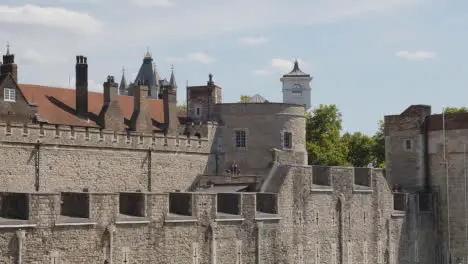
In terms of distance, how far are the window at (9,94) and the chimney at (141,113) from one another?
6.92m

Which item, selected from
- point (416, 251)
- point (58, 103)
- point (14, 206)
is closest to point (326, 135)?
point (58, 103)

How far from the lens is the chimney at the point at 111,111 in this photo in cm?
4700

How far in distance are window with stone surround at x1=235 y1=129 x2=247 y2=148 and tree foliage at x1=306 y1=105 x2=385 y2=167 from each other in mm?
15225

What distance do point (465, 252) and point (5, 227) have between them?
2253cm

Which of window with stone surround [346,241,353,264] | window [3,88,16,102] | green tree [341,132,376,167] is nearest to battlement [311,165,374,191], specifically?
window with stone surround [346,241,353,264]

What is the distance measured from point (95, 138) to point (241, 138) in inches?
A: 368

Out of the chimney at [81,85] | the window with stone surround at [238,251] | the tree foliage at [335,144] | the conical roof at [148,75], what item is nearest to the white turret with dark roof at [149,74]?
the conical roof at [148,75]

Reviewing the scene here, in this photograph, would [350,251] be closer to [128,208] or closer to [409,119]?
[409,119]

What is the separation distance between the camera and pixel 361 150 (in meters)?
70.5

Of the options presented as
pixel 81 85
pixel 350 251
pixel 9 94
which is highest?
pixel 81 85

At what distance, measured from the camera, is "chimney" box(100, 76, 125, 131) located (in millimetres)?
47000

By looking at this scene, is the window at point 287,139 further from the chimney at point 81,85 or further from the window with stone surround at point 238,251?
the window with stone surround at point 238,251

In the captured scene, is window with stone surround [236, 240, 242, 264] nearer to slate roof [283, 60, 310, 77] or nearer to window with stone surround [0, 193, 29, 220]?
window with stone surround [0, 193, 29, 220]

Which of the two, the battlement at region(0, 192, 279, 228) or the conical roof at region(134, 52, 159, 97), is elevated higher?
the conical roof at region(134, 52, 159, 97)
